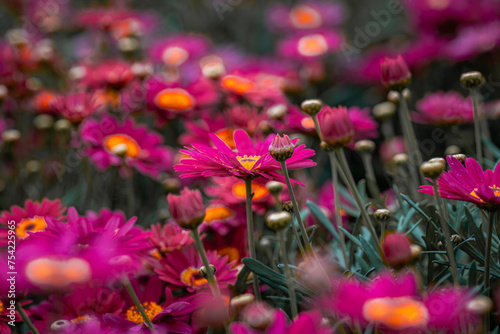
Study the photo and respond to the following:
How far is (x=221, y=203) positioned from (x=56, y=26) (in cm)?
131

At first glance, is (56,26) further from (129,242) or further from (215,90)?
(129,242)

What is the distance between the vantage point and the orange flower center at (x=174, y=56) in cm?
174

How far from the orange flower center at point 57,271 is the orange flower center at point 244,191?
0.42 m

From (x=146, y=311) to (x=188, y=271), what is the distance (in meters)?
0.09

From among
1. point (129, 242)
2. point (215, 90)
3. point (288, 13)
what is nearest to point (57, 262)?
point (129, 242)

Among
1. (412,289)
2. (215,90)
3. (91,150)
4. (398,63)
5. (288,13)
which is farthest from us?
(288,13)

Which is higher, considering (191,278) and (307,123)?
(307,123)

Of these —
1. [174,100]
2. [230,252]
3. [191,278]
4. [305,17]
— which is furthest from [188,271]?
[305,17]

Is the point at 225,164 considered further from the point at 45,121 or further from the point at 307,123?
the point at 45,121

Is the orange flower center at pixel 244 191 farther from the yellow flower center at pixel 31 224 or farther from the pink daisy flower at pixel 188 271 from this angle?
the yellow flower center at pixel 31 224

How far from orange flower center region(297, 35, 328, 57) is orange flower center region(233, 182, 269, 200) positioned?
884mm

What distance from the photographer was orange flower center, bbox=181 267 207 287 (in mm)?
823

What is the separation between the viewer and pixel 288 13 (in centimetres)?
229

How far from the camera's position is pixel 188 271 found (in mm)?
851
